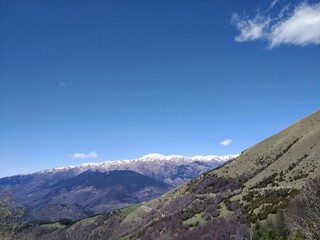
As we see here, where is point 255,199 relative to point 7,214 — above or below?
below

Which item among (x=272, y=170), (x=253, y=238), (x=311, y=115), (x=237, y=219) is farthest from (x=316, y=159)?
(x=311, y=115)

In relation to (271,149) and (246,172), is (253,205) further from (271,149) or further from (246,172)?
Result: (271,149)

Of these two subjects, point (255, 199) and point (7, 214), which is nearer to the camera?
point (7, 214)

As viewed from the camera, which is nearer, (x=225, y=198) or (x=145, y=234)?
(x=225, y=198)

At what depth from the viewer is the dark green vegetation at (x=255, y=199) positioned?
192 feet

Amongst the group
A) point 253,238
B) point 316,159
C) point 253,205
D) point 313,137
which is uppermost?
point 313,137

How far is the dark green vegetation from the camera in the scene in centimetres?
5859

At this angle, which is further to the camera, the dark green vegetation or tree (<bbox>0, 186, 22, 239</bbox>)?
the dark green vegetation

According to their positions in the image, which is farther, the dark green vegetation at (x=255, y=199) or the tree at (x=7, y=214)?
the dark green vegetation at (x=255, y=199)

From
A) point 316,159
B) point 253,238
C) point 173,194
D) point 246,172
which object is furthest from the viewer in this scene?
point 173,194

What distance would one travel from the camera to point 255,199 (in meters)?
86.8

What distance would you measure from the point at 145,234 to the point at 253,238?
63.4 m

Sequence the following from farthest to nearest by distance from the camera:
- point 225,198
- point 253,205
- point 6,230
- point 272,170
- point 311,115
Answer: point 311,115
point 272,170
point 225,198
point 253,205
point 6,230

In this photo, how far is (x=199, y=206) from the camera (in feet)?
367
